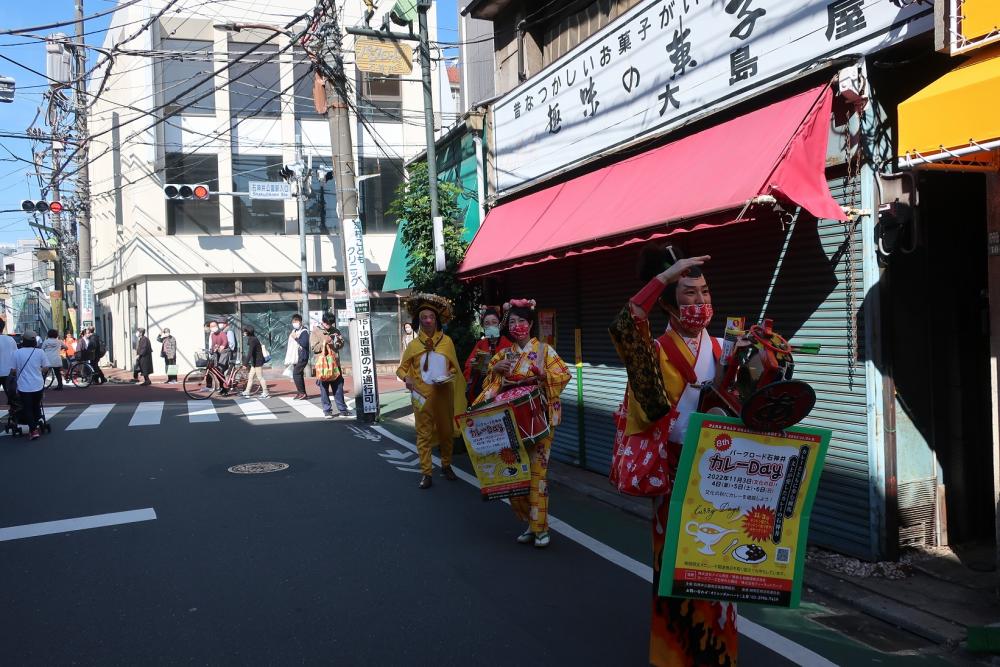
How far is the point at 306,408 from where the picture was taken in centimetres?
1578

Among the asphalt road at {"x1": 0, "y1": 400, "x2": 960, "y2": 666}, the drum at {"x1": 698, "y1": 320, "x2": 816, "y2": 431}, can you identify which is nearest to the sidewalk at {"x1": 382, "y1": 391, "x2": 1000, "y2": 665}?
the asphalt road at {"x1": 0, "y1": 400, "x2": 960, "y2": 666}

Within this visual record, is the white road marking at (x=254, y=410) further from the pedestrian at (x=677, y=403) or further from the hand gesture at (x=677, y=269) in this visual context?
the hand gesture at (x=677, y=269)

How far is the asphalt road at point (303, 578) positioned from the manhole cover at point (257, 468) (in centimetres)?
17

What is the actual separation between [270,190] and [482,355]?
17629 millimetres

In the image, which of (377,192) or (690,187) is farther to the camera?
(377,192)

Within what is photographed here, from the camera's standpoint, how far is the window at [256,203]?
88.2ft

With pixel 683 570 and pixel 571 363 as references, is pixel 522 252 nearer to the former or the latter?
pixel 571 363

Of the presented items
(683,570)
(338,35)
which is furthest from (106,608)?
(338,35)

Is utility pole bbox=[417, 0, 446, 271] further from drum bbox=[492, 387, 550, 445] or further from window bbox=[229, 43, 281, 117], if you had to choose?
window bbox=[229, 43, 281, 117]

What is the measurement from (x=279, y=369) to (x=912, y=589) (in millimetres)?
23765

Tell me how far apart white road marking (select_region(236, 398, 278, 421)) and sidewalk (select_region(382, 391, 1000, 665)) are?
1079 cm

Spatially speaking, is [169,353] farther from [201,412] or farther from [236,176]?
[201,412]

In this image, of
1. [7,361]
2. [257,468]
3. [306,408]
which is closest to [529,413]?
[257,468]

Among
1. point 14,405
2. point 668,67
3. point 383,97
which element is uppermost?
point 383,97
